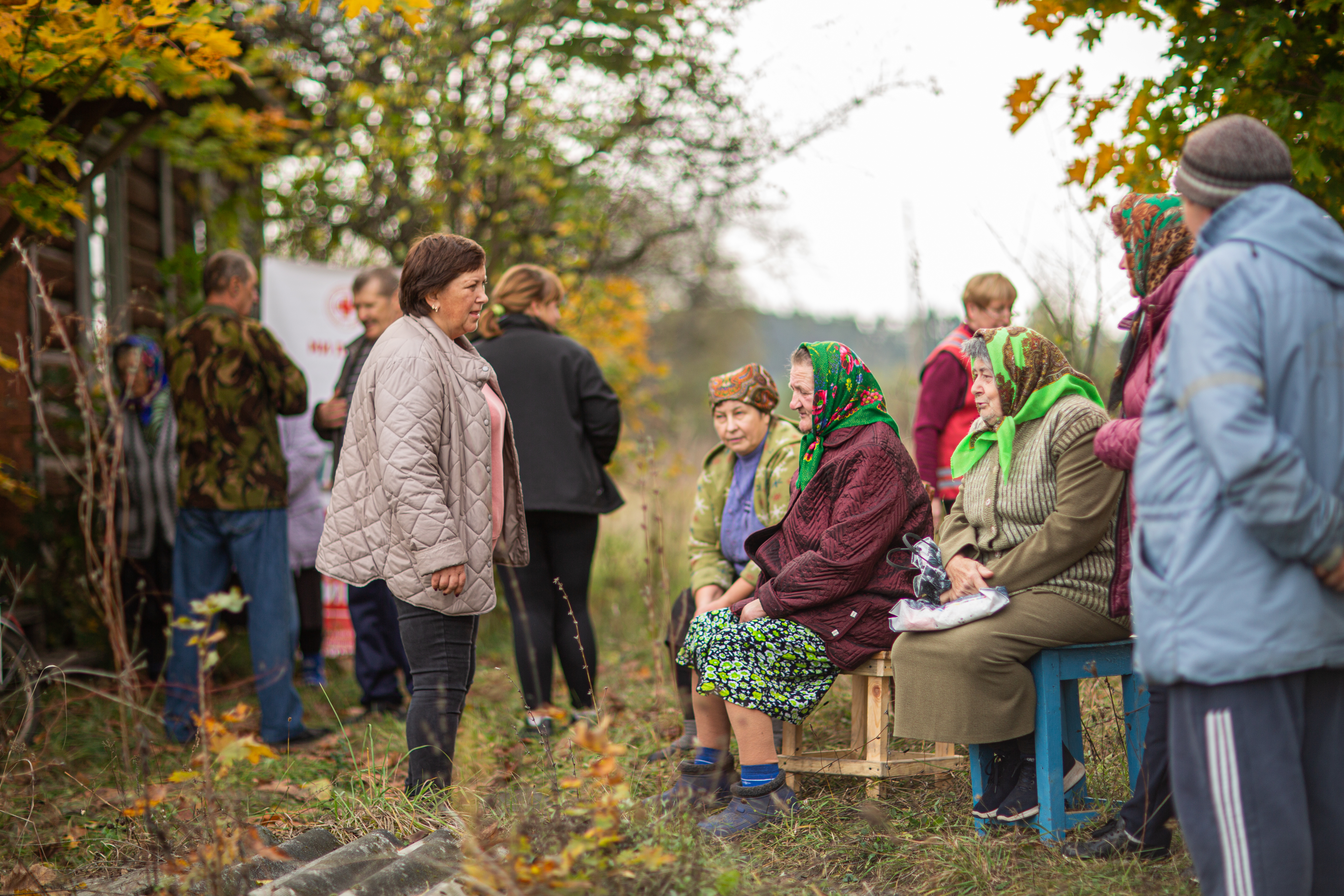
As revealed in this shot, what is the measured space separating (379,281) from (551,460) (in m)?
1.15

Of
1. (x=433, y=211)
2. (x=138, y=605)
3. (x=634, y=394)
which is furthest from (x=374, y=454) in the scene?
(x=634, y=394)

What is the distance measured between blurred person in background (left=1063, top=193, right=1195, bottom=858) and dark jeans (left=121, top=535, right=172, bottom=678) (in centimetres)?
455

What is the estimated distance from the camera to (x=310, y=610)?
583 cm

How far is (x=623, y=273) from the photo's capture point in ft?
29.4

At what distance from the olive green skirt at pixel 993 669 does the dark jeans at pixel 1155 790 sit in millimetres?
288

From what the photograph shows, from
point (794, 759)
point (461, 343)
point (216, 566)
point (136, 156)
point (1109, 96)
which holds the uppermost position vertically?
point (136, 156)

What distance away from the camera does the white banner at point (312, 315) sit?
655cm

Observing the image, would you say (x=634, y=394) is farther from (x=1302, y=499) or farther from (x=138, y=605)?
(x=1302, y=499)

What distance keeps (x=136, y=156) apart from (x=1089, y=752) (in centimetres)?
739

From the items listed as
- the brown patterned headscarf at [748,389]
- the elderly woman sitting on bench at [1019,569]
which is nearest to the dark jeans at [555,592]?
the brown patterned headscarf at [748,389]

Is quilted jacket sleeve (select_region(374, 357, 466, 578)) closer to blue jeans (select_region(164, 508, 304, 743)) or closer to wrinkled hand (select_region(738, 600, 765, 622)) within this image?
wrinkled hand (select_region(738, 600, 765, 622))

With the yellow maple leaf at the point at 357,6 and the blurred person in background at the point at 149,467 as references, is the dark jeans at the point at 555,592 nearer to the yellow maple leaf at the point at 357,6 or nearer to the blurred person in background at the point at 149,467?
the blurred person in background at the point at 149,467

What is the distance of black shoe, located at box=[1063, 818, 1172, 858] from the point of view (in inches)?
110

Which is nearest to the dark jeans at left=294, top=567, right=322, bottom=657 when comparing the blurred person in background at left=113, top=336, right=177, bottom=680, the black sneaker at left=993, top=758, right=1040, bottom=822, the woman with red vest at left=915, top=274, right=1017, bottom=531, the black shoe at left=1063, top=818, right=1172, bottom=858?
the blurred person in background at left=113, top=336, right=177, bottom=680
